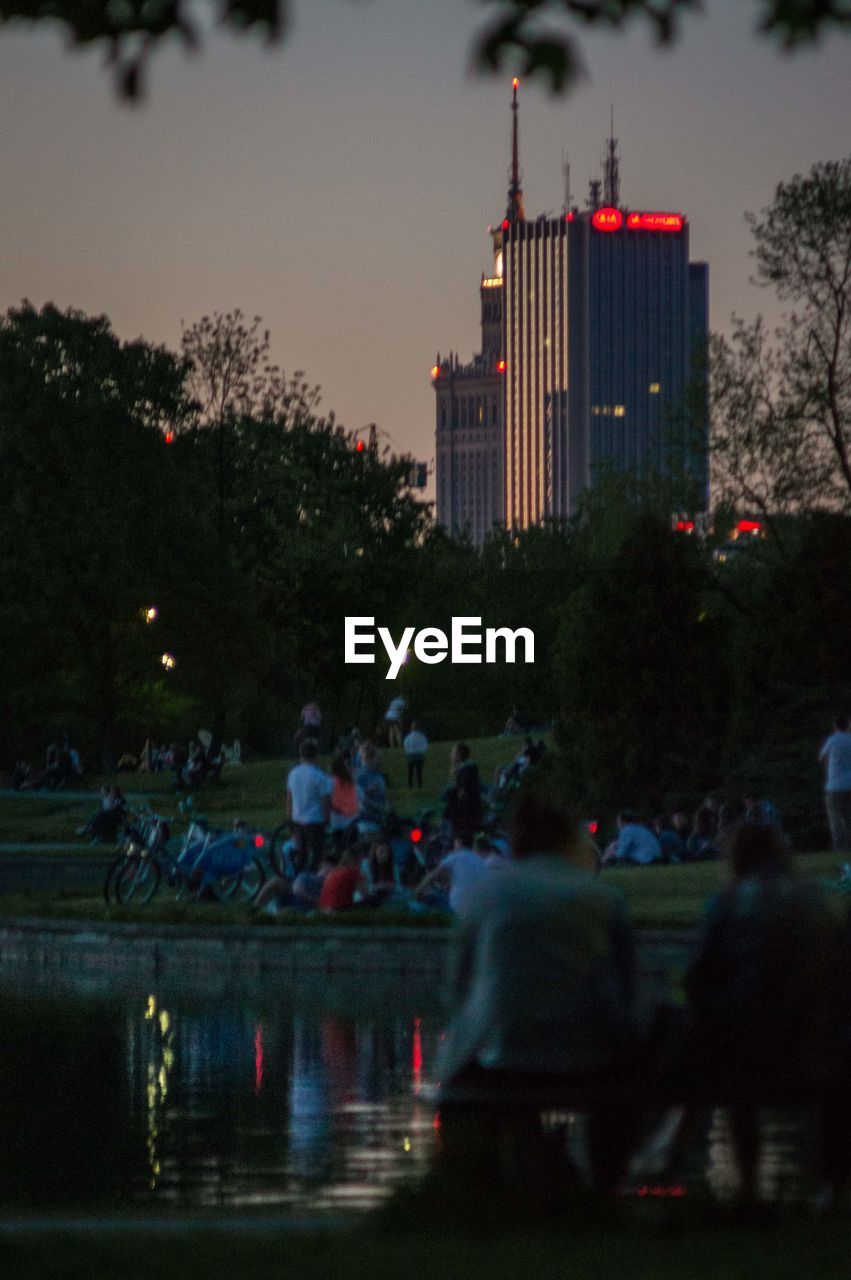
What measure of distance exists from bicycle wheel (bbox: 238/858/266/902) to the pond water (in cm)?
655

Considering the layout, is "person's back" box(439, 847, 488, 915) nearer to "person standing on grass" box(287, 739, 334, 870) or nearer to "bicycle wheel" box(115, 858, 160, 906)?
"person standing on grass" box(287, 739, 334, 870)

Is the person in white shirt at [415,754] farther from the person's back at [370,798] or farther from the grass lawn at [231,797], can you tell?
the person's back at [370,798]

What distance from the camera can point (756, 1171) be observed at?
816 centimetres

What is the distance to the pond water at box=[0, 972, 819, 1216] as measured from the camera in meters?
9.41

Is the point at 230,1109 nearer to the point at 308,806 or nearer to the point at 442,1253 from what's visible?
the point at 442,1253

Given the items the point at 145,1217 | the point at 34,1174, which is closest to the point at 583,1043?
the point at 145,1217

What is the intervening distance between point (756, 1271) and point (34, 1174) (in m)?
4.09

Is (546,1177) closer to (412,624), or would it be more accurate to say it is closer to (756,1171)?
(756,1171)

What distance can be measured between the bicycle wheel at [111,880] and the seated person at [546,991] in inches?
676

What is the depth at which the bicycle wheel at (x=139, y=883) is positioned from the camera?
25078mm

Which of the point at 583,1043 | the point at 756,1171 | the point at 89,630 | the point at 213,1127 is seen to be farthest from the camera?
the point at 89,630

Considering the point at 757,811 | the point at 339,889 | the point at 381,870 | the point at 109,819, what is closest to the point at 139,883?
the point at 381,870

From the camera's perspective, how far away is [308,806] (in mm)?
24031

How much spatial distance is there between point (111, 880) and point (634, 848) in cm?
739
